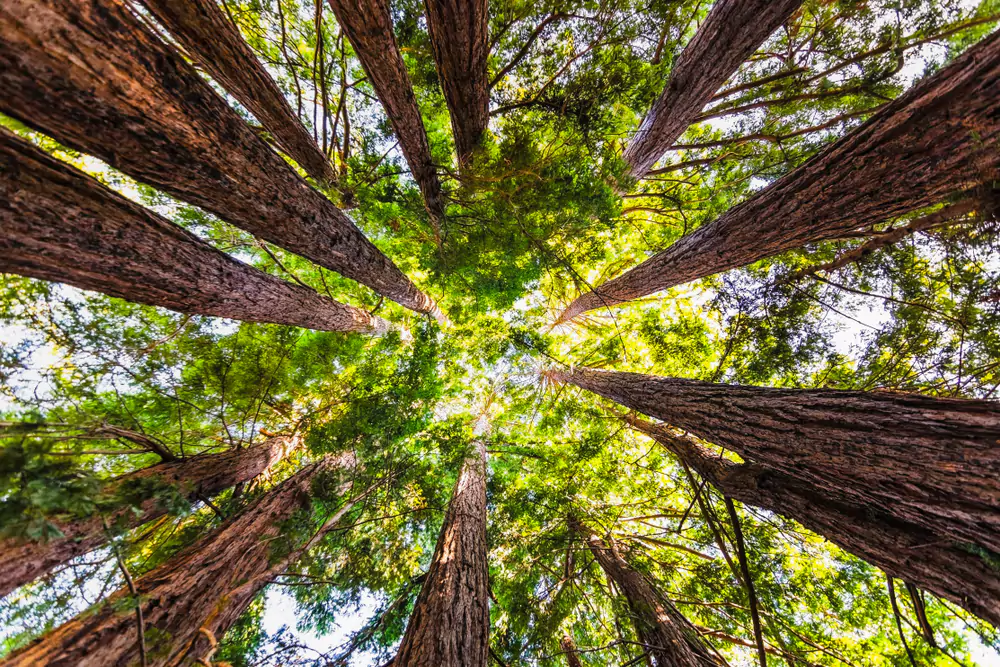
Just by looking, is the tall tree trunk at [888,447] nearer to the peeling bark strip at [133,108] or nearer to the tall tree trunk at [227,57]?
the peeling bark strip at [133,108]

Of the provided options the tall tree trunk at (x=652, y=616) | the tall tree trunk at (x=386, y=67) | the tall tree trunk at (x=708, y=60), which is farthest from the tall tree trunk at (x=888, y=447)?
the tall tree trunk at (x=386, y=67)

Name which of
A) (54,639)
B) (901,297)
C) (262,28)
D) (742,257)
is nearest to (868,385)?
(901,297)

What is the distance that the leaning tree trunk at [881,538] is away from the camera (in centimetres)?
174

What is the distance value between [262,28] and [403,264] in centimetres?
421

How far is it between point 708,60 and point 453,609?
697cm

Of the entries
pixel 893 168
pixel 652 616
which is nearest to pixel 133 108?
pixel 893 168

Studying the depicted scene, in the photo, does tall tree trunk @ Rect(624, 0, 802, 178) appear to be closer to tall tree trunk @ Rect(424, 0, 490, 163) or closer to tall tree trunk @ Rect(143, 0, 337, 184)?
tall tree trunk @ Rect(424, 0, 490, 163)

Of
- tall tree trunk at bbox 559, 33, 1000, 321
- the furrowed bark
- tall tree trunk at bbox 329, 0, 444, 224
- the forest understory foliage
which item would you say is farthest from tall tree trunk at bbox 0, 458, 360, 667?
tall tree trunk at bbox 559, 33, 1000, 321

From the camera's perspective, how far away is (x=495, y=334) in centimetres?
695

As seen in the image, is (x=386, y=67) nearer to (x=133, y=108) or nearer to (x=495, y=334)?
(x=133, y=108)

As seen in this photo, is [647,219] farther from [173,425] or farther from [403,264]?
[173,425]

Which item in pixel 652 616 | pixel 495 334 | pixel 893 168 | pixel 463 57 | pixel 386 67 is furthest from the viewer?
pixel 495 334

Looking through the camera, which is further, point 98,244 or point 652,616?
point 652,616

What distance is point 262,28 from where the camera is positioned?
14.0ft
